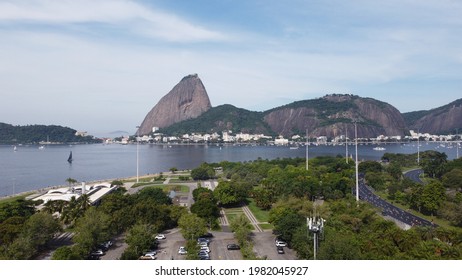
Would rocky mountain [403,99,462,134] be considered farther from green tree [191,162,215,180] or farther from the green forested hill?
the green forested hill

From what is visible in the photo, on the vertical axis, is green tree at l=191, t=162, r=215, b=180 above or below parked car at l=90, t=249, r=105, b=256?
above

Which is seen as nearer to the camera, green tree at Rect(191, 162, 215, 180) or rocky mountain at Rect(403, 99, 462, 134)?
green tree at Rect(191, 162, 215, 180)

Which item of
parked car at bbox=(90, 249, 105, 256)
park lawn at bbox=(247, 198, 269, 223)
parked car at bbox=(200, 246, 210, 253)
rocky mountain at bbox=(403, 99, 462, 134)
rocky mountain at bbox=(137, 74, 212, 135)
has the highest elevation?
rocky mountain at bbox=(137, 74, 212, 135)

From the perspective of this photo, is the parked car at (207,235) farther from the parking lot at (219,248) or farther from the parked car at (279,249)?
the parked car at (279,249)

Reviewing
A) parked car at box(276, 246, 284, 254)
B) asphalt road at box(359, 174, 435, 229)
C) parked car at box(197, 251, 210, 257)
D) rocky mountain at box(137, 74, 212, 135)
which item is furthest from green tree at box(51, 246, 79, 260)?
rocky mountain at box(137, 74, 212, 135)

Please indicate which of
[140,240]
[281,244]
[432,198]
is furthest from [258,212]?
[432,198]

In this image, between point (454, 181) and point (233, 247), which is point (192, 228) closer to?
point (233, 247)

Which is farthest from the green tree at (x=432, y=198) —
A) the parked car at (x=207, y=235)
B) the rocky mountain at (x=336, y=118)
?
the rocky mountain at (x=336, y=118)
